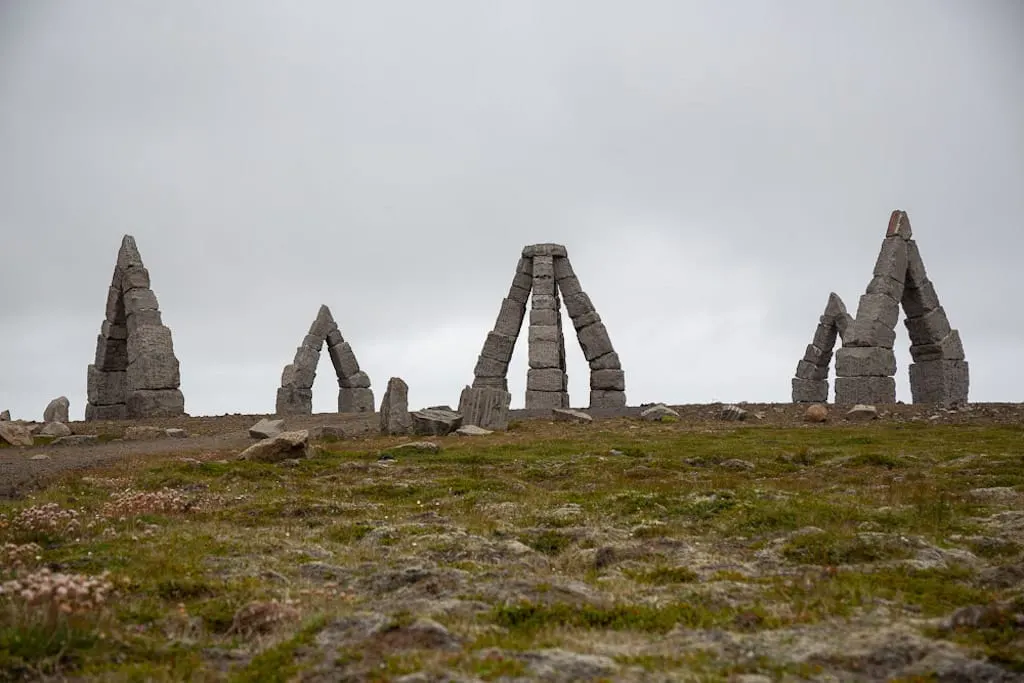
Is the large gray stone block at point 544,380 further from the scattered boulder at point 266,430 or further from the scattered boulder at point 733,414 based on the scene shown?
the scattered boulder at point 266,430

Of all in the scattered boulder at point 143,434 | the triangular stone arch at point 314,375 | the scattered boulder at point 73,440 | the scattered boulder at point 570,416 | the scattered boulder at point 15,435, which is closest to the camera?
the scattered boulder at point 15,435

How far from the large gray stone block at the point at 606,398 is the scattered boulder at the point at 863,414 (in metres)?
8.77

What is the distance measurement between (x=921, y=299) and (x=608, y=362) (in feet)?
33.4

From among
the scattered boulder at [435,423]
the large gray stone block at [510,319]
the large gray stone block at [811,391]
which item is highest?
the large gray stone block at [510,319]

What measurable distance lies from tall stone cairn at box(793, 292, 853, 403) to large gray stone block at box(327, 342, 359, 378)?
19569 millimetres

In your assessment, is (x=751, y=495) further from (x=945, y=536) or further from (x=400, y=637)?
(x=400, y=637)

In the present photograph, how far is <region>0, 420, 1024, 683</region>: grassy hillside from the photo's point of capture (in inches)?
209

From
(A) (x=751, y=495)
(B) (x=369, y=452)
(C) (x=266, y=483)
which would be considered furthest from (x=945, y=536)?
Answer: (B) (x=369, y=452)

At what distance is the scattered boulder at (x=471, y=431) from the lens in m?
21.5

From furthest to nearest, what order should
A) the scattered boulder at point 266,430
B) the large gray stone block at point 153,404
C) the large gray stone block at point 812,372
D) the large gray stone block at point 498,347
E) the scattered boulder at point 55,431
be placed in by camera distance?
the large gray stone block at point 812,372 → the large gray stone block at point 498,347 → the large gray stone block at point 153,404 → the scattered boulder at point 55,431 → the scattered boulder at point 266,430

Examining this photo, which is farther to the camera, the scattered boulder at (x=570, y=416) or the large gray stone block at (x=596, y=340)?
the large gray stone block at (x=596, y=340)

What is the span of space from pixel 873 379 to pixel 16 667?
25.4m

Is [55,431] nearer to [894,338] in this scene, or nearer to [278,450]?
[278,450]

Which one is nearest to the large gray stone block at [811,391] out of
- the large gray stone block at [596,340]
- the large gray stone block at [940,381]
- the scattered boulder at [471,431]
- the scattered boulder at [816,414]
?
the large gray stone block at [940,381]
